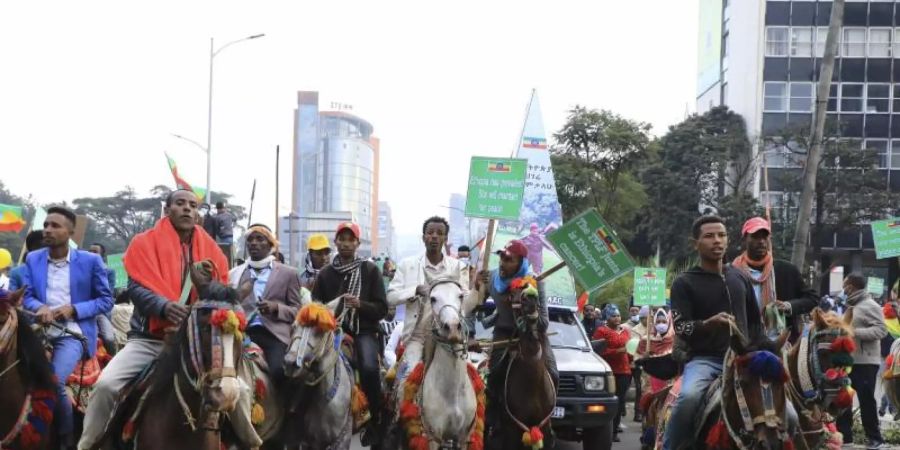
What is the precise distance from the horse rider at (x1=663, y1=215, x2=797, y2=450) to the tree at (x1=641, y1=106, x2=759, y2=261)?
155 feet

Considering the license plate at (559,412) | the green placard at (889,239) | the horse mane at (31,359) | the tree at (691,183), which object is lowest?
the license plate at (559,412)

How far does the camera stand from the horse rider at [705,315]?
26.7 feet

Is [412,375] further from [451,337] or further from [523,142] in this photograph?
[523,142]

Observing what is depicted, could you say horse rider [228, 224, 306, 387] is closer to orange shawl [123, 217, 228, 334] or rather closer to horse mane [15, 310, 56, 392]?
orange shawl [123, 217, 228, 334]

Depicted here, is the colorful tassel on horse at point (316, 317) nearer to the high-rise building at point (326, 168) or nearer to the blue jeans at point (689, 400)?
the blue jeans at point (689, 400)

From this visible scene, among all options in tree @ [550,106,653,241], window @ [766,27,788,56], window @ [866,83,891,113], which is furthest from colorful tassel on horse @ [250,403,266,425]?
window @ [766,27,788,56]

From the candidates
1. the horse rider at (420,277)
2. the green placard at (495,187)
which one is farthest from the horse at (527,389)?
the green placard at (495,187)

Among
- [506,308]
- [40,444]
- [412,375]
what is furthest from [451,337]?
[40,444]

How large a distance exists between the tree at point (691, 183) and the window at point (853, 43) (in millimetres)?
9479

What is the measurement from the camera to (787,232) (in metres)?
54.7

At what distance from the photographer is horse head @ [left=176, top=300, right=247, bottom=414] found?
22.4ft

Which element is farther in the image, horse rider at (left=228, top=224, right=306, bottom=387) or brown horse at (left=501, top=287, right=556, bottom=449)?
brown horse at (left=501, top=287, right=556, bottom=449)

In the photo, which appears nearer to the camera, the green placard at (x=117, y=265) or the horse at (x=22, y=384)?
the horse at (x=22, y=384)

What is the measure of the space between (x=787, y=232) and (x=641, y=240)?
981 cm
